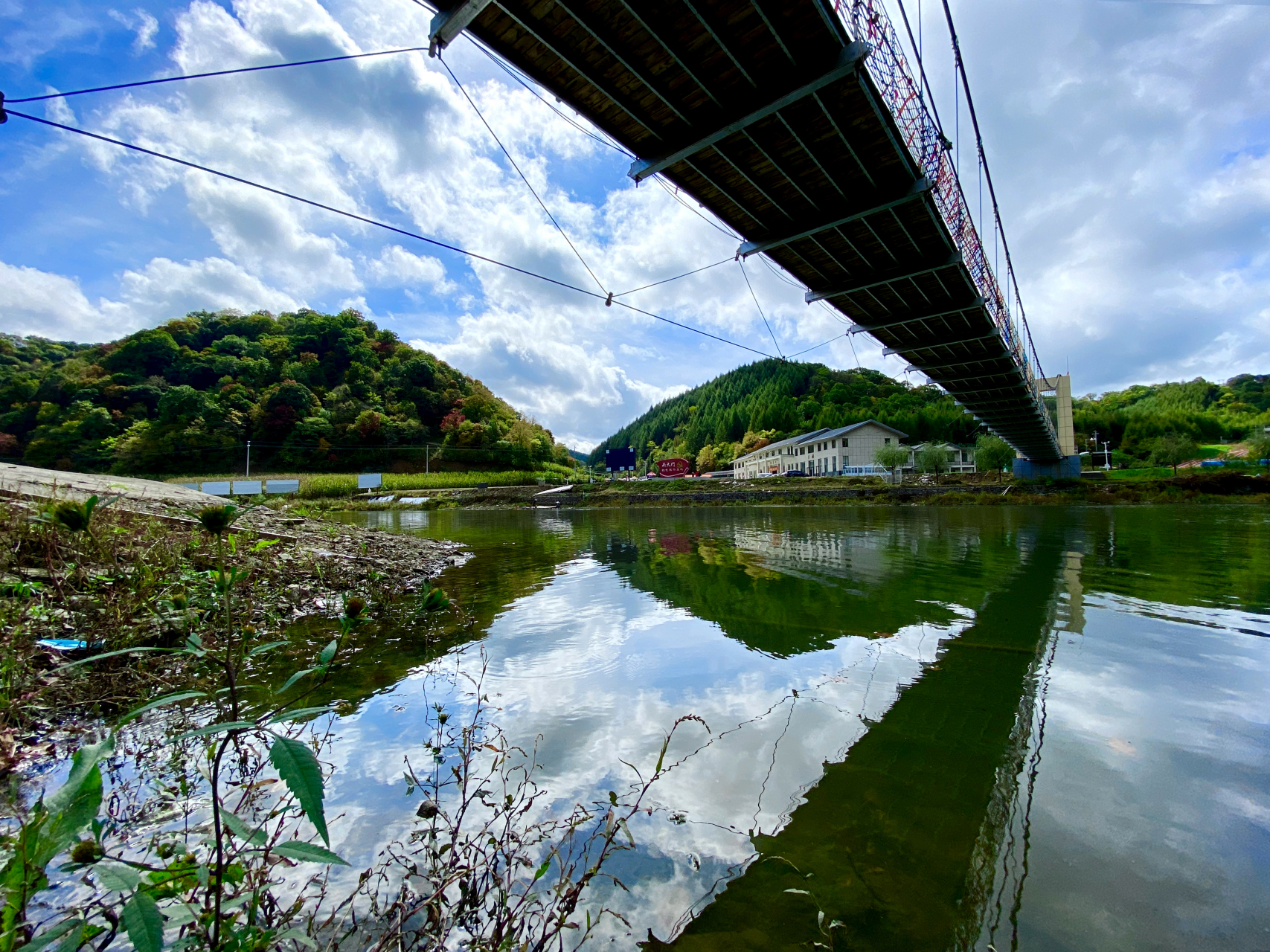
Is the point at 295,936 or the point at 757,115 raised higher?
the point at 757,115

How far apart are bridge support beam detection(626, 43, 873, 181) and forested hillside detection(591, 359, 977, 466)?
7068 centimetres

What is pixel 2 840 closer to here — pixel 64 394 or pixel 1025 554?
pixel 1025 554

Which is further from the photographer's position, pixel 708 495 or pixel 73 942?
pixel 708 495

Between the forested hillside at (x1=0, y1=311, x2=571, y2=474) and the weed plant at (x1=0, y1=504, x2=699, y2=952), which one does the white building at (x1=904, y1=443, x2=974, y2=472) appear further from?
the weed plant at (x1=0, y1=504, x2=699, y2=952)

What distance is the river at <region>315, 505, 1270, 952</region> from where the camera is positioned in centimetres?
234

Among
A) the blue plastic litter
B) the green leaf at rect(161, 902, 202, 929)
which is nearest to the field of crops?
Answer: the blue plastic litter

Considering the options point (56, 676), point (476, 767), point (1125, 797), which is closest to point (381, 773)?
point (476, 767)

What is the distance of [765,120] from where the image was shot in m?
8.48

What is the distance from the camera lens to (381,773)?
10.8ft

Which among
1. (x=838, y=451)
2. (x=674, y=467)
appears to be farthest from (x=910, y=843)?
(x=674, y=467)

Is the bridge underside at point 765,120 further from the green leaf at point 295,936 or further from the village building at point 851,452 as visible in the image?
the village building at point 851,452

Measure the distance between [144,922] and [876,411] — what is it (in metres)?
105

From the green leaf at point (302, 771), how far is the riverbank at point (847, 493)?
34.8 metres

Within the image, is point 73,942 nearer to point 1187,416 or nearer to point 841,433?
point 841,433
